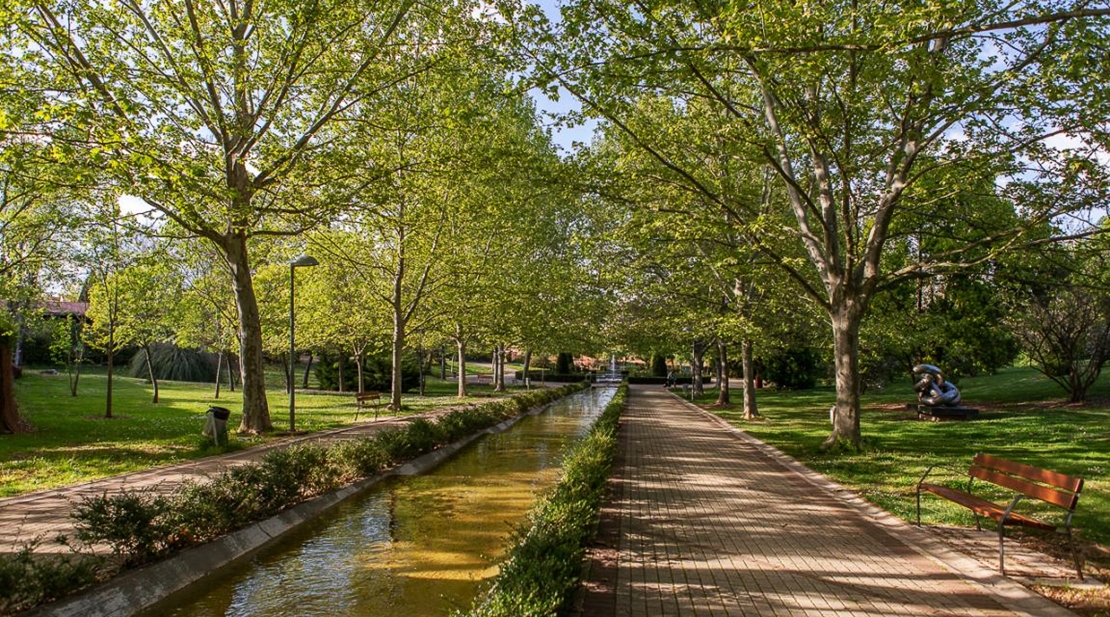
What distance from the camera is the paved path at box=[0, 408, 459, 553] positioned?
675 centimetres

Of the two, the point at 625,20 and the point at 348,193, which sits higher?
the point at 625,20

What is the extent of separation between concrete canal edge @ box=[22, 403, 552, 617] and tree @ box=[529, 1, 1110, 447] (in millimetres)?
7416

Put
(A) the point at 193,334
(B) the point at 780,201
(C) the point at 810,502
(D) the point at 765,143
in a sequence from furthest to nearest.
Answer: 1. (A) the point at 193,334
2. (B) the point at 780,201
3. (D) the point at 765,143
4. (C) the point at 810,502

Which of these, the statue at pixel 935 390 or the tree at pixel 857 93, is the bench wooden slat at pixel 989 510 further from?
the statue at pixel 935 390

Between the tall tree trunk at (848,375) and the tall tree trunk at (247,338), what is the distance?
12.8 metres

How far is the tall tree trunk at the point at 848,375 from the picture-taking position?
44.3ft

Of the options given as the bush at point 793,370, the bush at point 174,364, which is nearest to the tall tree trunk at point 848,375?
the bush at point 793,370

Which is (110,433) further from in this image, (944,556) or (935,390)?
(935,390)

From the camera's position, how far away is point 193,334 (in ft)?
112

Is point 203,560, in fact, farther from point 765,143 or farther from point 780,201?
point 780,201

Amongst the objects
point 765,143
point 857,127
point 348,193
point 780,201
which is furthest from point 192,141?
point 780,201

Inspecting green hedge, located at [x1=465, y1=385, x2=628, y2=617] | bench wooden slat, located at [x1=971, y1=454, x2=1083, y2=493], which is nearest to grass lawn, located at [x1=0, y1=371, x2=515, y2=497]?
green hedge, located at [x1=465, y1=385, x2=628, y2=617]

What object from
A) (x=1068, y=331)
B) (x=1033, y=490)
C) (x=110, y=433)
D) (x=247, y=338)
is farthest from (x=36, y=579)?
(x=1068, y=331)

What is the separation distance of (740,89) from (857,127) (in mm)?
3549
